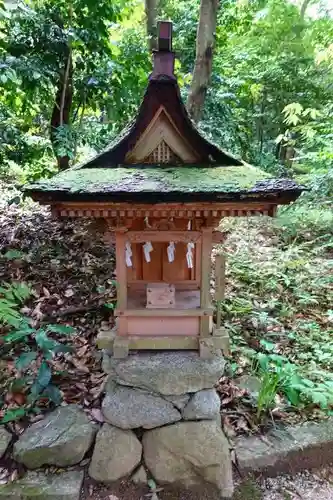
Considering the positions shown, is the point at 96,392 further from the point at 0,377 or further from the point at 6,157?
the point at 6,157

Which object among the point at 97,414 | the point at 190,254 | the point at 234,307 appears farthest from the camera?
the point at 234,307

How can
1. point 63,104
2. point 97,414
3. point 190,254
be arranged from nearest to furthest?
point 190,254 < point 97,414 < point 63,104

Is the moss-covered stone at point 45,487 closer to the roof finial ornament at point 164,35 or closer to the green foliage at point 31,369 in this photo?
the green foliage at point 31,369

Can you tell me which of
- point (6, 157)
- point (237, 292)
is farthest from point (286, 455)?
point (6, 157)

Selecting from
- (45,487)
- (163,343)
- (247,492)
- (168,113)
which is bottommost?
(247,492)

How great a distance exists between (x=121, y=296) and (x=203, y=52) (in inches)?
168

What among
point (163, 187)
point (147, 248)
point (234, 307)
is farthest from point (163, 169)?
point (234, 307)

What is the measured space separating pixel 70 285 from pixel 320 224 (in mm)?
5153

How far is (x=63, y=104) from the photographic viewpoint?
18.4 feet

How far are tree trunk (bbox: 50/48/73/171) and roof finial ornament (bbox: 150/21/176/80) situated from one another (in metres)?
2.68

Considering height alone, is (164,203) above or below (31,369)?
above

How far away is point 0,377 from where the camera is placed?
146 inches

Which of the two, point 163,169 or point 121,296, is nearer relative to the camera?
point 163,169

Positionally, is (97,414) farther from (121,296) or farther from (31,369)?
(121,296)
